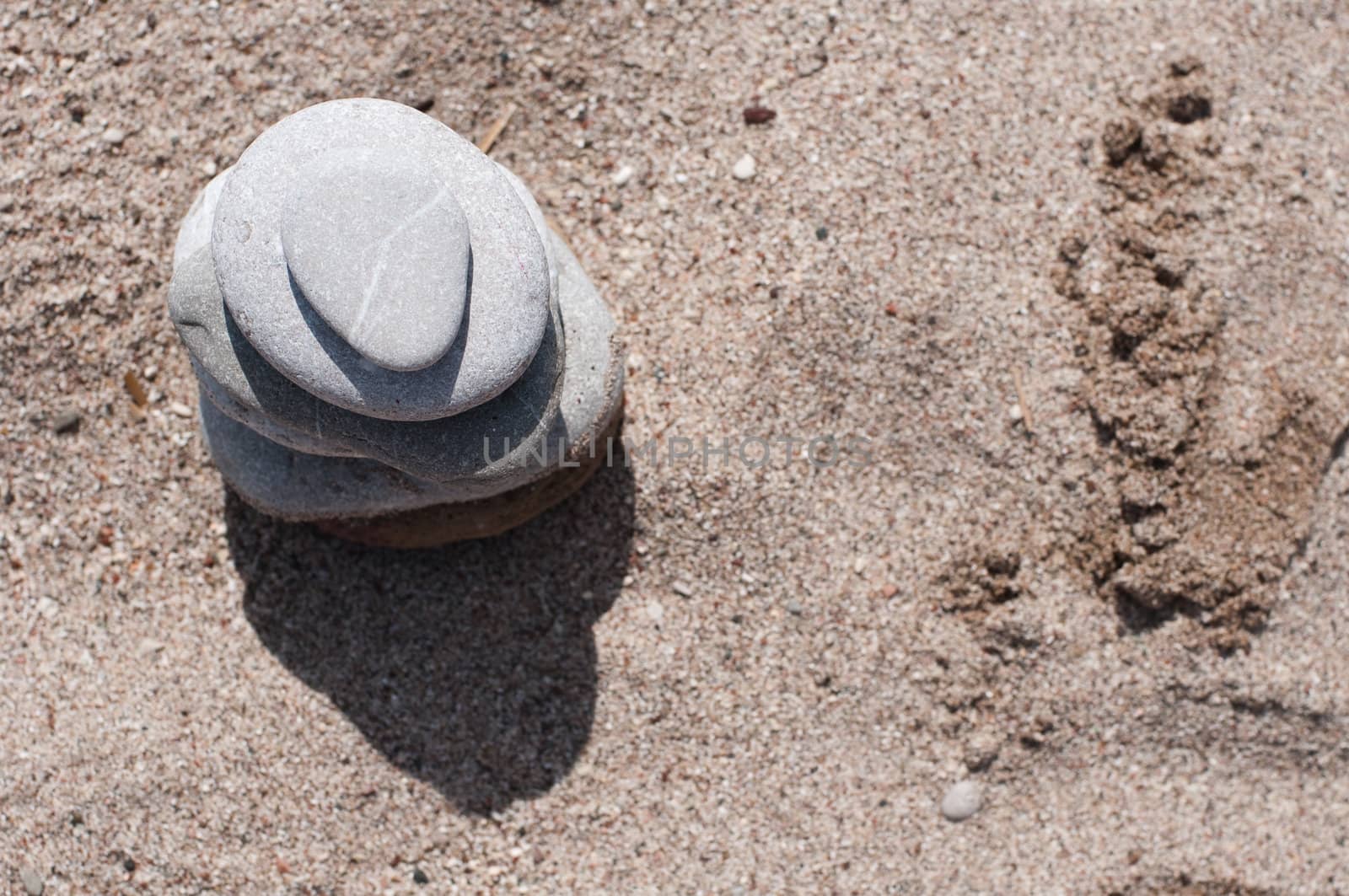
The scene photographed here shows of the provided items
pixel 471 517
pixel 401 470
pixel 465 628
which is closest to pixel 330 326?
pixel 401 470

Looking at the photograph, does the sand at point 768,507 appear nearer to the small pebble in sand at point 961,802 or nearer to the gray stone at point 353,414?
the small pebble in sand at point 961,802

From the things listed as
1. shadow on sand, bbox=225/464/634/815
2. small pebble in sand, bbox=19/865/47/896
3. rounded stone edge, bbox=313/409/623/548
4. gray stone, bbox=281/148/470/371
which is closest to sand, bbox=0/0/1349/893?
shadow on sand, bbox=225/464/634/815

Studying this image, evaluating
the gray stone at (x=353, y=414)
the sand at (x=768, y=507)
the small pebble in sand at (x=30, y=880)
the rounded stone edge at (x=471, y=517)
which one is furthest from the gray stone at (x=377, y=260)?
Result: the small pebble in sand at (x=30, y=880)

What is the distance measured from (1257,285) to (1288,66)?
2.06ft

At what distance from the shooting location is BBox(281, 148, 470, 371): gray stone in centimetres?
176

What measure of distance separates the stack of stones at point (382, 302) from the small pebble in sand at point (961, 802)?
1.36m

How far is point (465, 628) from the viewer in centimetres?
266

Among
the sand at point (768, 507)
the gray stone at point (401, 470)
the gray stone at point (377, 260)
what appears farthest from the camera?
the sand at point (768, 507)

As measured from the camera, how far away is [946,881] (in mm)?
2656

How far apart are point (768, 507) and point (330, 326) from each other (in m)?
1.23

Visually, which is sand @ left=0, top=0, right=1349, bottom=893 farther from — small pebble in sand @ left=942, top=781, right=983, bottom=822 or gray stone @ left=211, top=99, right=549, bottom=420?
gray stone @ left=211, top=99, right=549, bottom=420

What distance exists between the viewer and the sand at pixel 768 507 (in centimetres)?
259

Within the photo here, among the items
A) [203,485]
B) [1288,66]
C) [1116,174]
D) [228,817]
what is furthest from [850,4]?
[228,817]

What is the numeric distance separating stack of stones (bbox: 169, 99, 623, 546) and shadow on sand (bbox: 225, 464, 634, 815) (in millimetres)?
484
